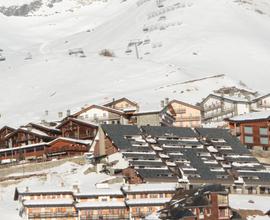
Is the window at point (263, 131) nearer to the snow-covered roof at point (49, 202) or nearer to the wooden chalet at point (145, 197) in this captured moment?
the wooden chalet at point (145, 197)

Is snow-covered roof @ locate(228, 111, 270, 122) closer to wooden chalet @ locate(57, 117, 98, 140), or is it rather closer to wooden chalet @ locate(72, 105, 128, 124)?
wooden chalet @ locate(72, 105, 128, 124)

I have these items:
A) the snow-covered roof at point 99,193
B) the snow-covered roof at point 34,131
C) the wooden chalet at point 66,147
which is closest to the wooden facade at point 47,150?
the wooden chalet at point 66,147

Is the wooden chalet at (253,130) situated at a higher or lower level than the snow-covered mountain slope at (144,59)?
lower

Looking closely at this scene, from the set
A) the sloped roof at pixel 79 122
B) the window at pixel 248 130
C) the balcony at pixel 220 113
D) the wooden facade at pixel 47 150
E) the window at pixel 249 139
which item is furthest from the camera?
the balcony at pixel 220 113

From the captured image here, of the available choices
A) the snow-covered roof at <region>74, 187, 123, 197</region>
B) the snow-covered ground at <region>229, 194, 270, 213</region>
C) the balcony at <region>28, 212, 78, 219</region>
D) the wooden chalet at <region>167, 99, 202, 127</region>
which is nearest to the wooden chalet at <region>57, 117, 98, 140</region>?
the wooden chalet at <region>167, 99, 202, 127</region>

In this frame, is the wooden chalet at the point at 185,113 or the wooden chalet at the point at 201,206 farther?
the wooden chalet at the point at 185,113

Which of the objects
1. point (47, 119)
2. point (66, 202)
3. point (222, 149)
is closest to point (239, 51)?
point (47, 119)

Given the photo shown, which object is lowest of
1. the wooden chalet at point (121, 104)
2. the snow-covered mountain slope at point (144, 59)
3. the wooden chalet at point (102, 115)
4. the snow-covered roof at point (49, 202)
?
the snow-covered roof at point (49, 202)
